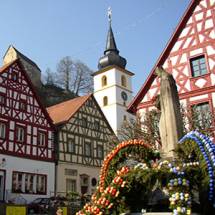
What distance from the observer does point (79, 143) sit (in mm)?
31938

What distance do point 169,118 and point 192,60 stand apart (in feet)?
39.5

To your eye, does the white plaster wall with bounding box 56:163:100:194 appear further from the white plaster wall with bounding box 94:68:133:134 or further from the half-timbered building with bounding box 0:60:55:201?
A: the white plaster wall with bounding box 94:68:133:134

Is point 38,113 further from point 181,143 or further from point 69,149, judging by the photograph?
point 181,143

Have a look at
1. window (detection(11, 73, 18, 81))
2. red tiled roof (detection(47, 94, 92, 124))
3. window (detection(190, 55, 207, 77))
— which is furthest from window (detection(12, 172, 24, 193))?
window (detection(190, 55, 207, 77))

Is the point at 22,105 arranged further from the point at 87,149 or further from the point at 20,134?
the point at 87,149

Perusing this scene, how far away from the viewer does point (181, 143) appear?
23.0 feet

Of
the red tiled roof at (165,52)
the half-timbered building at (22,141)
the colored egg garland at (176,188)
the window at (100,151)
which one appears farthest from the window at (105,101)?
the colored egg garland at (176,188)

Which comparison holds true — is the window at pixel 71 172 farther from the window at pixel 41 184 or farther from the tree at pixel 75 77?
the tree at pixel 75 77

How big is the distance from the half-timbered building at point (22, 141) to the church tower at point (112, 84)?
77.5 feet

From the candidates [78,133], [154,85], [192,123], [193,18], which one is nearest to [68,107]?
[78,133]

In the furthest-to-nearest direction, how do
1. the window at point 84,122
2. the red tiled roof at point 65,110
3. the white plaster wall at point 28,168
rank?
1. the window at point 84,122
2. the red tiled roof at point 65,110
3. the white plaster wall at point 28,168

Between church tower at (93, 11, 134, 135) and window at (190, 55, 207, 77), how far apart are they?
32261 mm

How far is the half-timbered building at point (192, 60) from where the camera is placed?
18141mm

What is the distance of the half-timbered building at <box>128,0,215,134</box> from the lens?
1814cm
